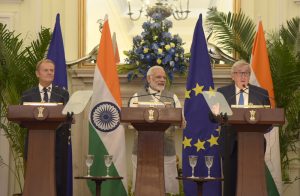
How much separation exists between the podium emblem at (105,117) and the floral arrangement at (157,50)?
734 millimetres

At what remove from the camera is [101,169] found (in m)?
6.97

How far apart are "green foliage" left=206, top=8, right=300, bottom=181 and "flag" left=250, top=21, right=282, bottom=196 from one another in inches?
6.0

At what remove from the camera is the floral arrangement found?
743cm

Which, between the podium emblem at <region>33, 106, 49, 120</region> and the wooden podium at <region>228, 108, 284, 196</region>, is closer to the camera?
the wooden podium at <region>228, 108, 284, 196</region>

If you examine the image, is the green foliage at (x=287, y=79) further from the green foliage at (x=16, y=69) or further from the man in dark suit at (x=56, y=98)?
the green foliage at (x=16, y=69)

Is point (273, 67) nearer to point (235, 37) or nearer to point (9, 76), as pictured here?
point (235, 37)

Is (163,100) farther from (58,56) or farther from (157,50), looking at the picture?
(58,56)

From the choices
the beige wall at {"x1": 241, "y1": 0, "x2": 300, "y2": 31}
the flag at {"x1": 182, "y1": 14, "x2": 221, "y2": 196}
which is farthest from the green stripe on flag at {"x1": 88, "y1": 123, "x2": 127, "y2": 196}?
the beige wall at {"x1": 241, "y1": 0, "x2": 300, "y2": 31}

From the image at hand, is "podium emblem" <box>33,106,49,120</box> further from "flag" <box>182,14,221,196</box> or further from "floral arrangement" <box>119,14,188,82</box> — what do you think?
"floral arrangement" <box>119,14,188,82</box>

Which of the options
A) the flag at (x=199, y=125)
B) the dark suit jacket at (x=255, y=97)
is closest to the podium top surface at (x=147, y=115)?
the dark suit jacket at (x=255, y=97)

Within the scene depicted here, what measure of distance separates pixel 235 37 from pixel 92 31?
1.83 m

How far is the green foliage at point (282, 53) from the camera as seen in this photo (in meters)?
7.02

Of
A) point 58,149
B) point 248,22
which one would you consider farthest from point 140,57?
point 58,149

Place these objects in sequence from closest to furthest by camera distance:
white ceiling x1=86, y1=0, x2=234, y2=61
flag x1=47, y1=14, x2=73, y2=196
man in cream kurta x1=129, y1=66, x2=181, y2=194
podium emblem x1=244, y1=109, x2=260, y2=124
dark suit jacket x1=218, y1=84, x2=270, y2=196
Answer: podium emblem x1=244, y1=109, x2=260, y2=124
dark suit jacket x1=218, y1=84, x2=270, y2=196
man in cream kurta x1=129, y1=66, x2=181, y2=194
flag x1=47, y1=14, x2=73, y2=196
white ceiling x1=86, y1=0, x2=234, y2=61
